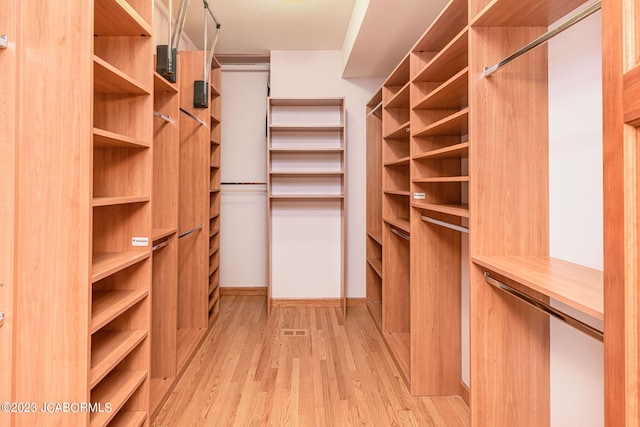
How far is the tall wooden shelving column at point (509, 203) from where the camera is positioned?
1444 mm

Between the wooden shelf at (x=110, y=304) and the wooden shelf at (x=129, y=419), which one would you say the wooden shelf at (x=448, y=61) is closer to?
the wooden shelf at (x=110, y=304)

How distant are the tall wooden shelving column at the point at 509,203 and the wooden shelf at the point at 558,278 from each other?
0.23 ft

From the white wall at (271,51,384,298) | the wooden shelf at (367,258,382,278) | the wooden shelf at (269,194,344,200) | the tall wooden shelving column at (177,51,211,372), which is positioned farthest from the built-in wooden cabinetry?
the white wall at (271,51,384,298)

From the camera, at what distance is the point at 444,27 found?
188 centimetres

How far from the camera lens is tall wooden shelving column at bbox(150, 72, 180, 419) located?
2.30 m

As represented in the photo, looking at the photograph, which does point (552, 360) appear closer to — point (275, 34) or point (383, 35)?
point (383, 35)

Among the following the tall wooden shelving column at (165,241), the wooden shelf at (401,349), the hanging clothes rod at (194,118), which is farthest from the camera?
the hanging clothes rod at (194,118)

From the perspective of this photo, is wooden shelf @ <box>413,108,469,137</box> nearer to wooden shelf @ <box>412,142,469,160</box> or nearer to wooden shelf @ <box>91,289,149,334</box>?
wooden shelf @ <box>412,142,469,160</box>

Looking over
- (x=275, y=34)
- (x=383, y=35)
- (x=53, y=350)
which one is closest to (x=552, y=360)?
(x=53, y=350)

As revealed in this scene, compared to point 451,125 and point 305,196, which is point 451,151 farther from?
point 305,196

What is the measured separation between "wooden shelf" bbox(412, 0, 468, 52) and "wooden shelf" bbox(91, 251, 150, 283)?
1840mm

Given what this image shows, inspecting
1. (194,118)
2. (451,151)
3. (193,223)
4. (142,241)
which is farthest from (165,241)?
(451,151)

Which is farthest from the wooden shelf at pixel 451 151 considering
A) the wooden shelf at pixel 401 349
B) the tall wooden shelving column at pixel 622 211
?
the wooden shelf at pixel 401 349

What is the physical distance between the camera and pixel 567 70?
1328 mm
